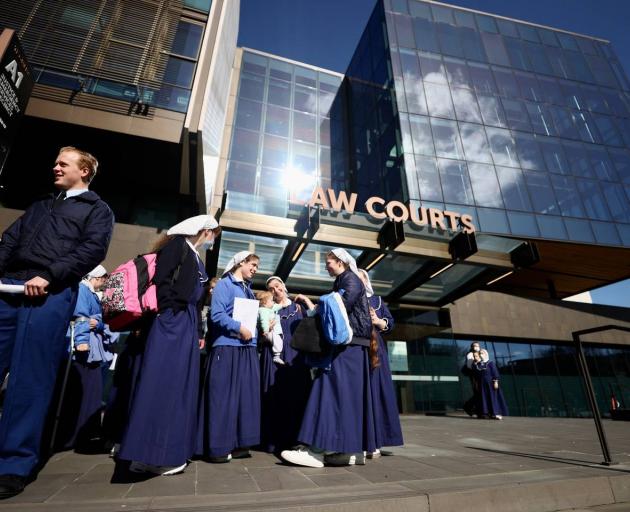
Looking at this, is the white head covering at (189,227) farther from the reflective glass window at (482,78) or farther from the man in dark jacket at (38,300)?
the reflective glass window at (482,78)

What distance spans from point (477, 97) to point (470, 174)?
5.95m

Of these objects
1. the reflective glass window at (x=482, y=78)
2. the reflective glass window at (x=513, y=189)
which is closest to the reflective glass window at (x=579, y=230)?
the reflective glass window at (x=513, y=189)

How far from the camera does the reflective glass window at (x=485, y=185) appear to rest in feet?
55.2

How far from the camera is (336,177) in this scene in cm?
2184

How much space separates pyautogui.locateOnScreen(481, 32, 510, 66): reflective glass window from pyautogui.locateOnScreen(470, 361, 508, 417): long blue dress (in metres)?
20.6

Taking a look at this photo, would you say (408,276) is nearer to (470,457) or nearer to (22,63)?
(470,457)

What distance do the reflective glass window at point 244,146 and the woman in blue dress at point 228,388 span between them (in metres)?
17.4

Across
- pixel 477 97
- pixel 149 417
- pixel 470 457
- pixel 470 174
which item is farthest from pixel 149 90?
pixel 477 97

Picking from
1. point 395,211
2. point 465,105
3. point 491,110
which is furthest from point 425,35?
point 395,211

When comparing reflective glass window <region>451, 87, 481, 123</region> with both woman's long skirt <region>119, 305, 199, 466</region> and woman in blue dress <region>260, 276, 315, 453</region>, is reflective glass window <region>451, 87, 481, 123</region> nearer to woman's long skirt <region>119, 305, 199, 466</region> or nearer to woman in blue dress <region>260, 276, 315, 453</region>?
woman in blue dress <region>260, 276, 315, 453</region>

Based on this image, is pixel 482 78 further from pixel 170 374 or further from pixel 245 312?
pixel 170 374

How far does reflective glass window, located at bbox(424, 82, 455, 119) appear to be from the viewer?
1886 centimetres

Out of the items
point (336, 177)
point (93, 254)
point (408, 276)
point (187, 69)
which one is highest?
point (336, 177)

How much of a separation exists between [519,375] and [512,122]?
1450 cm
